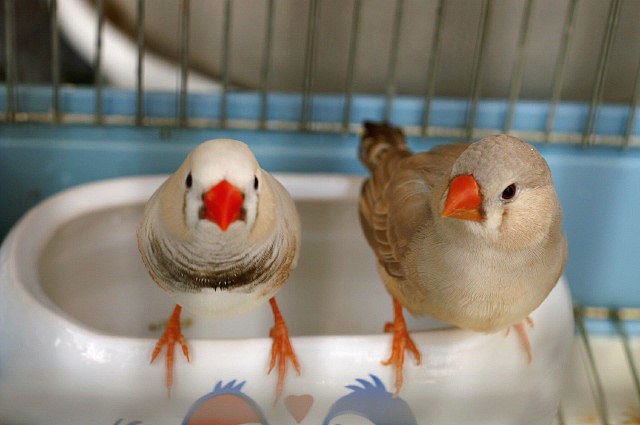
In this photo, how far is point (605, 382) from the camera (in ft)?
4.50

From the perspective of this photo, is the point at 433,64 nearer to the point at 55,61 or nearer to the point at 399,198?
the point at 399,198

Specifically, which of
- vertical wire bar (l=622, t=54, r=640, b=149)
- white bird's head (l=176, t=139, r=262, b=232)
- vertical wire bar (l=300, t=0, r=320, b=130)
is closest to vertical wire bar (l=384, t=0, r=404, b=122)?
vertical wire bar (l=300, t=0, r=320, b=130)

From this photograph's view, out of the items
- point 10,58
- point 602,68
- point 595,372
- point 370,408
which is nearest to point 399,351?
point 370,408

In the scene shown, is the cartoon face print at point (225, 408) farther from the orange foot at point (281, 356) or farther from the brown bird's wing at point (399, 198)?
the brown bird's wing at point (399, 198)

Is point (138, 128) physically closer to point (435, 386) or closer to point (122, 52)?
point (122, 52)

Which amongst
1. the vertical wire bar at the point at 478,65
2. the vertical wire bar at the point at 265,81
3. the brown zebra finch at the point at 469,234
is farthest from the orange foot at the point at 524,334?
the vertical wire bar at the point at 265,81

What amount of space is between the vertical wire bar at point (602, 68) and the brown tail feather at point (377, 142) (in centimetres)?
33

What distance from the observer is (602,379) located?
54.1 inches

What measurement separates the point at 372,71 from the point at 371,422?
0.81m

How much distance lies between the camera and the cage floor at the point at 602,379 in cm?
130

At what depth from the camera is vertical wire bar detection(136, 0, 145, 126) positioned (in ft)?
4.21

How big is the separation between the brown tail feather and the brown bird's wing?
20 millimetres

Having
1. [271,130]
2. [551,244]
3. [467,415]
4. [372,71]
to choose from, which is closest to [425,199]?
[551,244]

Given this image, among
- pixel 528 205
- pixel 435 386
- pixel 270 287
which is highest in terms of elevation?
pixel 528 205
